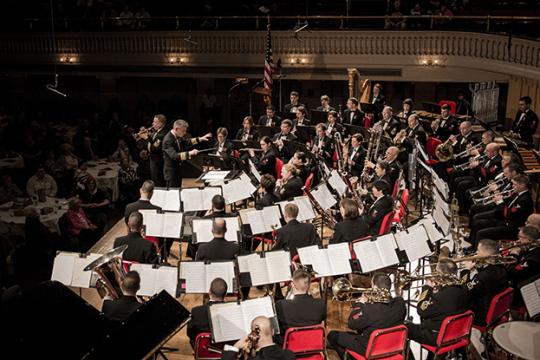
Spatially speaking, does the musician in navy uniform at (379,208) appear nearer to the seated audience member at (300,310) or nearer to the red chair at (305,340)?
the seated audience member at (300,310)

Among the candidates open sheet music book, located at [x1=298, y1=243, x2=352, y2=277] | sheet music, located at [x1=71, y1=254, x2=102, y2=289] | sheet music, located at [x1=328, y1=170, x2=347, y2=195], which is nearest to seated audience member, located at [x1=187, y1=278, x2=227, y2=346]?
open sheet music book, located at [x1=298, y1=243, x2=352, y2=277]

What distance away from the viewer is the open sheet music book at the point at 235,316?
17.5ft

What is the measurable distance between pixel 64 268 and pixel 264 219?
2.37 meters

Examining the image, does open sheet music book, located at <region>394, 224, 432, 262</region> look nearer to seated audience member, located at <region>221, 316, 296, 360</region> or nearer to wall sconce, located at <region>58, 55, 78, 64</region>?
seated audience member, located at <region>221, 316, 296, 360</region>

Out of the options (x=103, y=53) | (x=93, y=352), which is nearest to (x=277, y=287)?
(x=93, y=352)

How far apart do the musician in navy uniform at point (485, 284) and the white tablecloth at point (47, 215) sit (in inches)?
227

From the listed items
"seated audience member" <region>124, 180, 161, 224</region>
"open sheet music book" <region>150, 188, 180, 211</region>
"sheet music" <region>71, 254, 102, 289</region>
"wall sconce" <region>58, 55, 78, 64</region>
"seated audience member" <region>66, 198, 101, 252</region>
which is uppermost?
"wall sconce" <region>58, 55, 78, 64</region>

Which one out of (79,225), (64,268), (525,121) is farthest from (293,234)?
(525,121)

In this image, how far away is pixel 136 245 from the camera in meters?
6.87

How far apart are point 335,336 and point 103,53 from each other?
15389 millimetres

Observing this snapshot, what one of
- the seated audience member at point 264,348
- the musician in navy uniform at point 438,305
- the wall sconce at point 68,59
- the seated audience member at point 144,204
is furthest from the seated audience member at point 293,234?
the wall sconce at point 68,59

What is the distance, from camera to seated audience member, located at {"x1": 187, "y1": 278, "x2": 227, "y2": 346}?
5.54m

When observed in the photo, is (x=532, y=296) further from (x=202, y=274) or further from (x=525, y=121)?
(x=525, y=121)

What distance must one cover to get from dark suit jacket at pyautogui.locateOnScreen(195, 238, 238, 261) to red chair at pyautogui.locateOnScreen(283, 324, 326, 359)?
1519 millimetres
